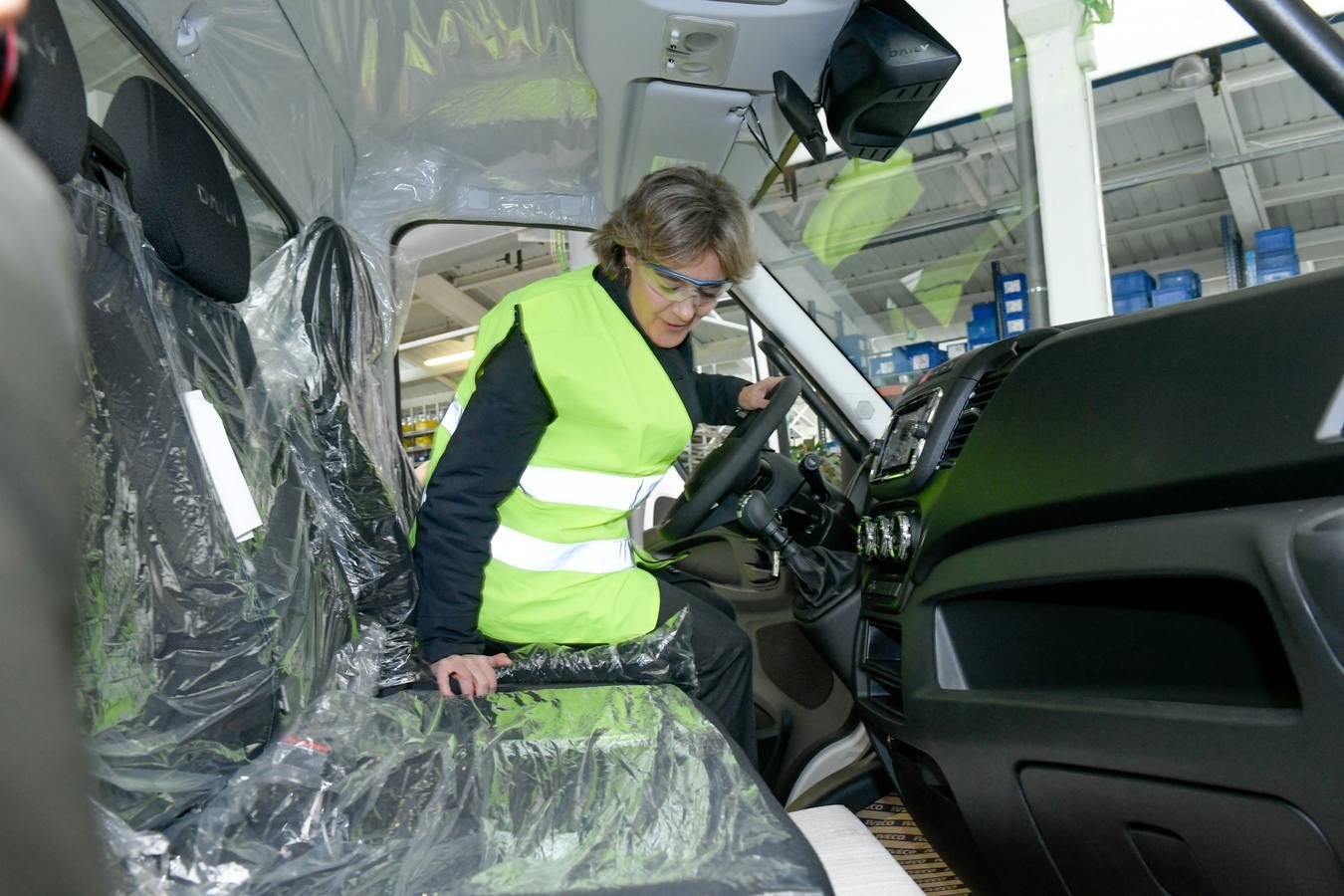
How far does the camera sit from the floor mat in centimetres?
122

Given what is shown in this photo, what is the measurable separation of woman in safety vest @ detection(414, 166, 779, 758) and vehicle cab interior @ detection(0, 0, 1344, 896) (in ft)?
0.26

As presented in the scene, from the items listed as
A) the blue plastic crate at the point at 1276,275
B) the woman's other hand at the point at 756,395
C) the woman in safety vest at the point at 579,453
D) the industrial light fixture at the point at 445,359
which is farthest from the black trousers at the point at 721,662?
→ the industrial light fixture at the point at 445,359

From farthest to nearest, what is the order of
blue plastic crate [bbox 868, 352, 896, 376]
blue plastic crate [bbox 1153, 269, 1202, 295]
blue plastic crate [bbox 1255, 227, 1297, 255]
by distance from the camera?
blue plastic crate [bbox 1255, 227, 1297, 255] < blue plastic crate [bbox 1153, 269, 1202, 295] < blue plastic crate [bbox 868, 352, 896, 376]

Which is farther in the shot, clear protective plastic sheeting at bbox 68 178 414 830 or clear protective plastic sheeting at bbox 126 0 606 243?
clear protective plastic sheeting at bbox 126 0 606 243

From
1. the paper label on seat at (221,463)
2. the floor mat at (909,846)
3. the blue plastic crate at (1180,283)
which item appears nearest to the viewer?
the paper label on seat at (221,463)

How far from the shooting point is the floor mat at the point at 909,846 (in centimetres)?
122

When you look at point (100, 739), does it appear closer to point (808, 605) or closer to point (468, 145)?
point (808, 605)

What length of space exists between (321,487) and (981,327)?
1148 mm

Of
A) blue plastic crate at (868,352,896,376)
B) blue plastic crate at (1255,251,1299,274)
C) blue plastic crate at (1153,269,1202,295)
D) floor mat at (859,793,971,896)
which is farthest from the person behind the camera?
blue plastic crate at (1153,269,1202,295)

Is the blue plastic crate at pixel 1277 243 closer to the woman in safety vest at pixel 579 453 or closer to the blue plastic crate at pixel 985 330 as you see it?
the blue plastic crate at pixel 985 330

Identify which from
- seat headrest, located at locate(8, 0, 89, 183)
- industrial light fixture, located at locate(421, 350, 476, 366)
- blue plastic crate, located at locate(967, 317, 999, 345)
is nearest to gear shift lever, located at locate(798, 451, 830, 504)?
blue plastic crate, located at locate(967, 317, 999, 345)

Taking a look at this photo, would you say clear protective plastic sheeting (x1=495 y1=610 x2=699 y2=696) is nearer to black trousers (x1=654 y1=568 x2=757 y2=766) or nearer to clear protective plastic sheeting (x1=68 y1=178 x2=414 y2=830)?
black trousers (x1=654 y1=568 x2=757 y2=766)

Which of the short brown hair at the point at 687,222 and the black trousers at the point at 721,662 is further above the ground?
the short brown hair at the point at 687,222

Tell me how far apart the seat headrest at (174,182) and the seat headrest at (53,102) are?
185 mm
